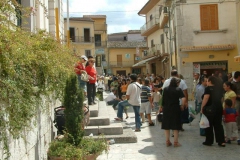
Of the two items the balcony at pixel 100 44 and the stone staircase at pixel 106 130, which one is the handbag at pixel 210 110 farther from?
the balcony at pixel 100 44

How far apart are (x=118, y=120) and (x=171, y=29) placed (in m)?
16.8

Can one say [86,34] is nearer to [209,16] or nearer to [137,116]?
[209,16]

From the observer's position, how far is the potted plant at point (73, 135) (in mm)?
6922

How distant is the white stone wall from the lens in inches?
178

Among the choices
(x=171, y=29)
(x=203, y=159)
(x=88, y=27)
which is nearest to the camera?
(x=203, y=159)

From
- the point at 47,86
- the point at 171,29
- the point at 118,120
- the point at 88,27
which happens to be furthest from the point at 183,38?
the point at 88,27

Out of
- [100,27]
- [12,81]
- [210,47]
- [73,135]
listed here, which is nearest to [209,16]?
[210,47]

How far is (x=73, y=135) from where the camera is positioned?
23.6 feet

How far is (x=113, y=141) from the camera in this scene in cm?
947

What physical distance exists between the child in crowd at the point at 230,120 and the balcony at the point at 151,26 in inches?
1187

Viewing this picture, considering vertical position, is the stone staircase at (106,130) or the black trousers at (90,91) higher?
the black trousers at (90,91)

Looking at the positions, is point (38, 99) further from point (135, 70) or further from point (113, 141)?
point (135, 70)

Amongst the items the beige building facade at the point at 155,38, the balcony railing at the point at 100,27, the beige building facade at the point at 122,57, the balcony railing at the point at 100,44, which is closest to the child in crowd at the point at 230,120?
the beige building facade at the point at 155,38

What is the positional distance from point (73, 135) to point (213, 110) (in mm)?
3560
